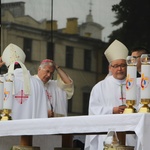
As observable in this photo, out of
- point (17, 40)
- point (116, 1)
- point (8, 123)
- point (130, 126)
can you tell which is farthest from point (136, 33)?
point (130, 126)

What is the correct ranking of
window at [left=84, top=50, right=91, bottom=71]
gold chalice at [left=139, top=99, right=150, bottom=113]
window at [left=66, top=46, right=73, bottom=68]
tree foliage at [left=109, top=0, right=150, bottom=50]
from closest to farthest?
gold chalice at [left=139, top=99, right=150, bottom=113] → tree foliage at [left=109, top=0, right=150, bottom=50] → window at [left=84, top=50, right=91, bottom=71] → window at [left=66, top=46, right=73, bottom=68]

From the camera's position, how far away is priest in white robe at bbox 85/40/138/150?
831 cm

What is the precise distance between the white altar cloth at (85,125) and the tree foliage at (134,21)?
4.53 metres

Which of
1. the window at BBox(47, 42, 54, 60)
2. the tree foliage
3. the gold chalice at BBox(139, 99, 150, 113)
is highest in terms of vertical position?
the tree foliage

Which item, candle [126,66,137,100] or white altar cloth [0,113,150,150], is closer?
white altar cloth [0,113,150,150]

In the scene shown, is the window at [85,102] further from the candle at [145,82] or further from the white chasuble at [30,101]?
the candle at [145,82]

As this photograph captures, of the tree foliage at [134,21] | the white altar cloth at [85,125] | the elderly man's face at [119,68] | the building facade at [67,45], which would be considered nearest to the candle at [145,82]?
the white altar cloth at [85,125]

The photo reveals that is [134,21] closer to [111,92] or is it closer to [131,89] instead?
[111,92]

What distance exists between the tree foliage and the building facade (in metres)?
0.54

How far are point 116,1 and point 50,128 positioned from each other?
515 cm

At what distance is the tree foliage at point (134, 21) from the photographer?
1103cm

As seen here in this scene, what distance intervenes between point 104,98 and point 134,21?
2.83m

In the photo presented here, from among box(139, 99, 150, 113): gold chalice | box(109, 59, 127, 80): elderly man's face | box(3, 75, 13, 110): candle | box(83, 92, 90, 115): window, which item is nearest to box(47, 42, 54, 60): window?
box(83, 92, 90, 115): window

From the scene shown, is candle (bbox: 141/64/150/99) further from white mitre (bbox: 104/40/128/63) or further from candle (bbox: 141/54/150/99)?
white mitre (bbox: 104/40/128/63)
